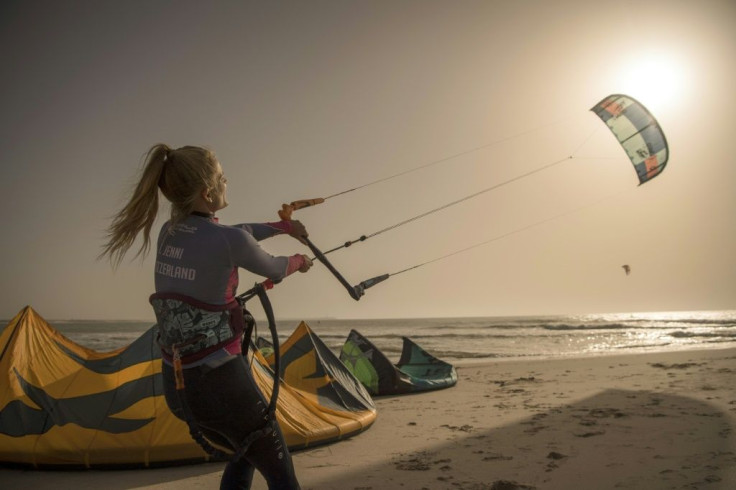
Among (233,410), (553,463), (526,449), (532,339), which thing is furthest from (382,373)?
(532,339)

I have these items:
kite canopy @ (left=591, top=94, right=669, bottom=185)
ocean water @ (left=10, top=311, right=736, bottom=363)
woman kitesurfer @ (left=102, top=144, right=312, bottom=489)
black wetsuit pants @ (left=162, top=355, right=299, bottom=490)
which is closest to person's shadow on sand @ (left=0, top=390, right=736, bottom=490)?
black wetsuit pants @ (left=162, top=355, right=299, bottom=490)

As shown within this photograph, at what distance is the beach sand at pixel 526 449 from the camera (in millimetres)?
4117

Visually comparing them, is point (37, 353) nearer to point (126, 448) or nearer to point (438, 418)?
point (126, 448)

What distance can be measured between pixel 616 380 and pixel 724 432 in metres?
4.46

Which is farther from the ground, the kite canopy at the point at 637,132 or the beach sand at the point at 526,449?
the kite canopy at the point at 637,132

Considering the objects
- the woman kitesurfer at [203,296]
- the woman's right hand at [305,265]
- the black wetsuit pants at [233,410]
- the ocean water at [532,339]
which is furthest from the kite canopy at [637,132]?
the black wetsuit pants at [233,410]

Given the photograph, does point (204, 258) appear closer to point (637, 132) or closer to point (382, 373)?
point (382, 373)

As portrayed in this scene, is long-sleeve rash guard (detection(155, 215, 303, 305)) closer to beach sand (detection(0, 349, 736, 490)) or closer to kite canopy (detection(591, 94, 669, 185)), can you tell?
beach sand (detection(0, 349, 736, 490))

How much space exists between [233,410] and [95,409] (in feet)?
11.4

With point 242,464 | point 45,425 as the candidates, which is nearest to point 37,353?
point 45,425

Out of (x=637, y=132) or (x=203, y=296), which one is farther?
(x=637, y=132)

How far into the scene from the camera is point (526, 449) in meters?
4.98

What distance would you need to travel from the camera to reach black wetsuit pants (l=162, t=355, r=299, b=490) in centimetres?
208

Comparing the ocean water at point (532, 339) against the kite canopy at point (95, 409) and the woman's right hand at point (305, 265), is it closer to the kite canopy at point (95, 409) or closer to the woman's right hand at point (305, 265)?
the kite canopy at point (95, 409)
